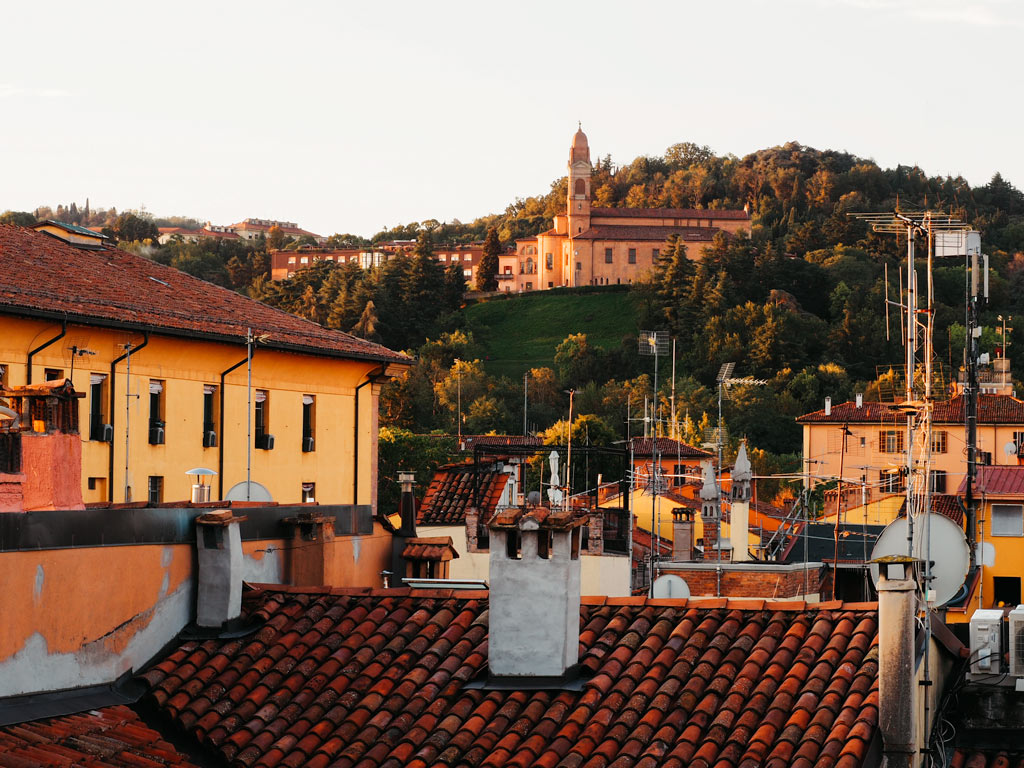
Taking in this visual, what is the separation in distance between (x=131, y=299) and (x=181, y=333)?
103 centimetres

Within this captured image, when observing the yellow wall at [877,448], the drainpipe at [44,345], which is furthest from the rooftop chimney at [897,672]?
the yellow wall at [877,448]

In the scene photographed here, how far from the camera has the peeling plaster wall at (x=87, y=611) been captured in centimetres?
958

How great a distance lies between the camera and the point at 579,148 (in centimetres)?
17538

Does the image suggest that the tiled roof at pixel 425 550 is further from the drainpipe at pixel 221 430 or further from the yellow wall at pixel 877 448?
the yellow wall at pixel 877 448

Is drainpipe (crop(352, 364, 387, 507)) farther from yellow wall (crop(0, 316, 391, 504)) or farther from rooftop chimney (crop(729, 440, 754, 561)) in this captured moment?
A: rooftop chimney (crop(729, 440, 754, 561))

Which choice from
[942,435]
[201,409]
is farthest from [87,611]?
[942,435]

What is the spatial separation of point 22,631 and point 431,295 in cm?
12839

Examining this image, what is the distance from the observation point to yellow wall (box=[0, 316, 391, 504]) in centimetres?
2447

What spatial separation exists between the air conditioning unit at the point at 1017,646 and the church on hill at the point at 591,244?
141m

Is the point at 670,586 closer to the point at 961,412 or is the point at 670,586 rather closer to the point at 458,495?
the point at 458,495

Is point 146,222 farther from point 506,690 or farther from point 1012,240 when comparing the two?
point 506,690

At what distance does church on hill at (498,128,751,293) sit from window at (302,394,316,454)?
121760 mm

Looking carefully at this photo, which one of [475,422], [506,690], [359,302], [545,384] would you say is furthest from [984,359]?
[359,302]

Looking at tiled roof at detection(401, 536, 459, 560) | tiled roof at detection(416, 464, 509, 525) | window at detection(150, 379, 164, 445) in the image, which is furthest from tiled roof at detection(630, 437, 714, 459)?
tiled roof at detection(401, 536, 459, 560)
